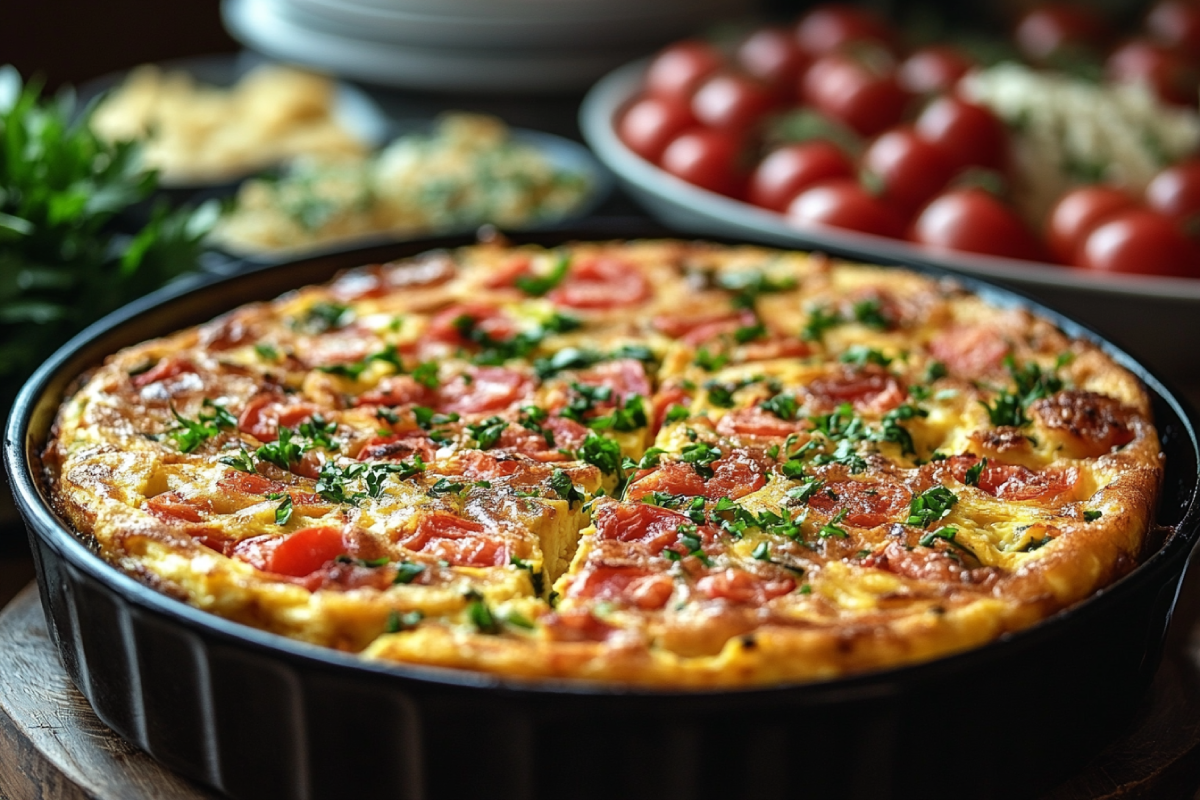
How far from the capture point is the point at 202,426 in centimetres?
260

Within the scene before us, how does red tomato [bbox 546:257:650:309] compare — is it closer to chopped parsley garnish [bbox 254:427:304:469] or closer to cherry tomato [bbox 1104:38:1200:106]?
chopped parsley garnish [bbox 254:427:304:469]

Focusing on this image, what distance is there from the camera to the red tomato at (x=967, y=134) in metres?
4.68

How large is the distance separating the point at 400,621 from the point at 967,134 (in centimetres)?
346

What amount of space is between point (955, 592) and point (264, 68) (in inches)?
225

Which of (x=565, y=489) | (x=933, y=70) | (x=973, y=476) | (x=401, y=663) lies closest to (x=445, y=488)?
(x=565, y=489)

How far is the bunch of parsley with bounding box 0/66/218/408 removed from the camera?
10.8ft

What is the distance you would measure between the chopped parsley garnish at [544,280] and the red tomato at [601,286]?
0.06 ft

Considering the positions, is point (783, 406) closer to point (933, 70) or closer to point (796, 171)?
point (796, 171)

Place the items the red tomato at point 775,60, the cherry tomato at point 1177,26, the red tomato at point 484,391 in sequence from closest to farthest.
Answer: the red tomato at point 484,391, the red tomato at point 775,60, the cherry tomato at point 1177,26

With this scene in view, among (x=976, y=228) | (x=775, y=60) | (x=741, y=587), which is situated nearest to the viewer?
(x=741, y=587)

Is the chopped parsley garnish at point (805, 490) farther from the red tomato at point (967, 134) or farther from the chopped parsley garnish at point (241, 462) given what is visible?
the red tomato at point (967, 134)

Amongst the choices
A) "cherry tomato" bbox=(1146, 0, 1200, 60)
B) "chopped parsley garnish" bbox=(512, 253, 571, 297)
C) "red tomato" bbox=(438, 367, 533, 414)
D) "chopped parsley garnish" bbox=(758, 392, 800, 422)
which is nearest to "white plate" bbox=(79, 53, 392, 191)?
"chopped parsley garnish" bbox=(512, 253, 571, 297)

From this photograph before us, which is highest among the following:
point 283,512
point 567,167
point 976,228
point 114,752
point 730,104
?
point 283,512

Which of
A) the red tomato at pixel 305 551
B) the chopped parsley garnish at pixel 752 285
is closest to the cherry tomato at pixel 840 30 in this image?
the chopped parsley garnish at pixel 752 285
